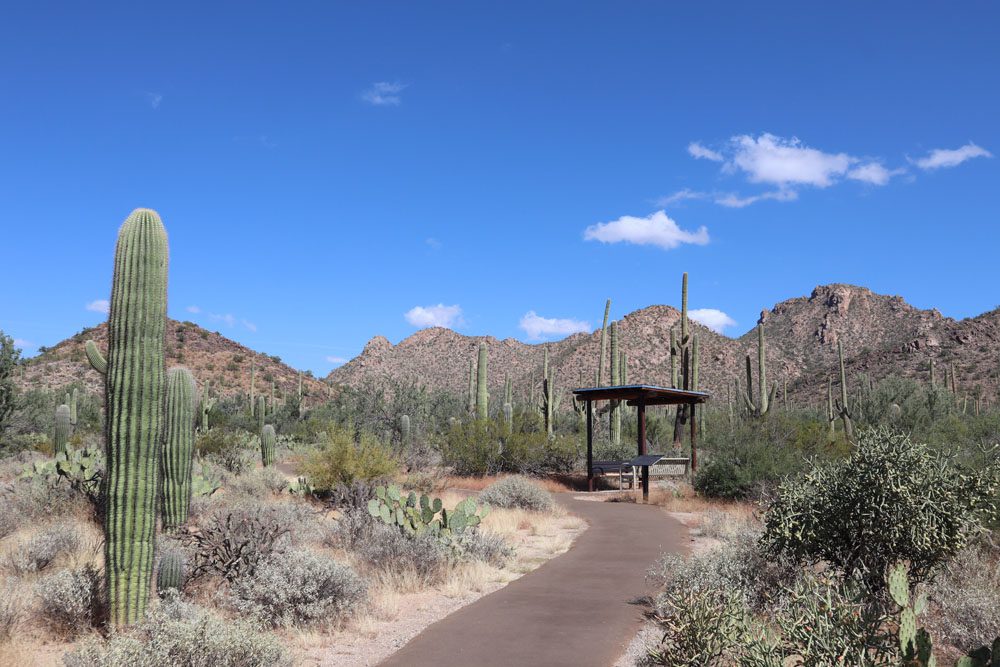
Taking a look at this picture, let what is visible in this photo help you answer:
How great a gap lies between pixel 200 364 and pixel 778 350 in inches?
2529

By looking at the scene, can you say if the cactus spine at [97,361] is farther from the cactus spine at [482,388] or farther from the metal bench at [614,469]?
the cactus spine at [482,388]

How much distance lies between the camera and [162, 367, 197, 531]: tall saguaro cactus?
11852 millimetres

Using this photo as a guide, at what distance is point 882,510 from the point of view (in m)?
6.87

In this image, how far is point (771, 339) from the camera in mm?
92250

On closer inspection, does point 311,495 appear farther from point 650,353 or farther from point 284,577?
point 650,353

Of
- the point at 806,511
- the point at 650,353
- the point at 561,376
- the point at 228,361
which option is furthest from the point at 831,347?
the point at 806,511

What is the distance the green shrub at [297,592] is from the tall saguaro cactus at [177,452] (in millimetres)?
3963

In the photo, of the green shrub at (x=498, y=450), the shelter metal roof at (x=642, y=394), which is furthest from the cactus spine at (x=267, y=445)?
the shelter metal roof at (x=642, y=394)

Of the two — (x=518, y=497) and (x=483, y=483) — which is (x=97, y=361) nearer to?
(x=518, y=497)

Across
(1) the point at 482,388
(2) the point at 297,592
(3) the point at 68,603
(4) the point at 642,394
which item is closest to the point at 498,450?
(1) the point at 482,388

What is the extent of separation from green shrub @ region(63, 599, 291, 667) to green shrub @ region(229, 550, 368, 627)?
1277 mm

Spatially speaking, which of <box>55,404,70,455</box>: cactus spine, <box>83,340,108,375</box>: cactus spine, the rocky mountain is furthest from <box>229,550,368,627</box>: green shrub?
the rocky mountain

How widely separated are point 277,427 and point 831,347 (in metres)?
67.6

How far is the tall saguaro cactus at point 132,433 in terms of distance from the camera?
7121 millimetres
